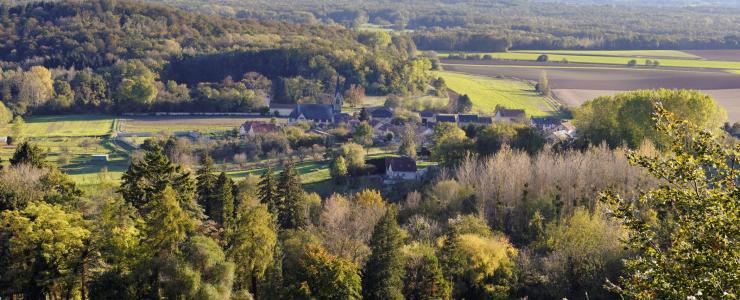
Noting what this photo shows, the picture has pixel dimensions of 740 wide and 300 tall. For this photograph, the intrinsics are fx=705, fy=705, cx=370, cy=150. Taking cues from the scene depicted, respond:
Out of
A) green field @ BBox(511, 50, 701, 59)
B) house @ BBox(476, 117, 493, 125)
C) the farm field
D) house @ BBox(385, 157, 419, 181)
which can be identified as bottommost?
house @ BBox(385, 157, 419, 181)

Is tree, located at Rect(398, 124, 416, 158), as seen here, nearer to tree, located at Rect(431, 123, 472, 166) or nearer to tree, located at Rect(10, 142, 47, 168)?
tree, located at Rect(431, 123, 472, 166)

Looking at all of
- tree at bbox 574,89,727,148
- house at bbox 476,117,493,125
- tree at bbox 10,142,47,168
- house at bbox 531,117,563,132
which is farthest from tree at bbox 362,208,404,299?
house at bbox 476,117,493,125

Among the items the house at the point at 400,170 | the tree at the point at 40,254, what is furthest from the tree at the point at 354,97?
the tree at the point at 40,254

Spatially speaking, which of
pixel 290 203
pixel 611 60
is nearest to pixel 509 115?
pixel 290 203

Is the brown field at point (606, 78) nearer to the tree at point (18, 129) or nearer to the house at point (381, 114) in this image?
the house at point (381, 114)

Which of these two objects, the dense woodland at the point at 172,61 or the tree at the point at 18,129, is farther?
the dense woodland at the point at 172,61

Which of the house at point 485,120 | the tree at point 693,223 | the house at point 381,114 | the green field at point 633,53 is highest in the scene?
the tree at point 693,223

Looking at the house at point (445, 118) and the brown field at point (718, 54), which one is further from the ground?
the brown field at point (718, 54)
